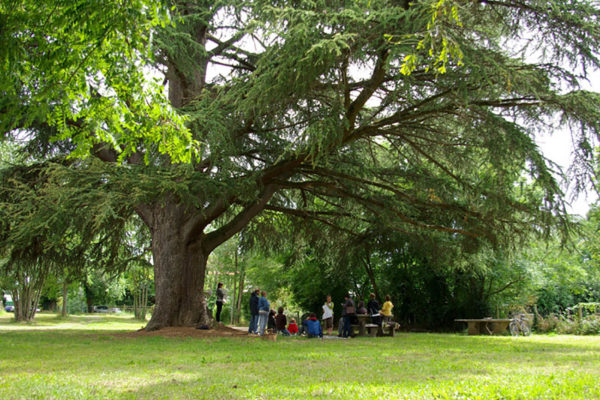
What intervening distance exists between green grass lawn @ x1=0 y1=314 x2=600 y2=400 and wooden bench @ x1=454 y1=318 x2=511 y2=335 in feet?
26.6

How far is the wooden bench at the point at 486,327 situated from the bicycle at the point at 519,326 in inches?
13.8

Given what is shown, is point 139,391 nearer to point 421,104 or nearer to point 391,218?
point 421,104

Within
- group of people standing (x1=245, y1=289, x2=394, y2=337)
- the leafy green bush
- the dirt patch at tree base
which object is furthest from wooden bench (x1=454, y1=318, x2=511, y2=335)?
the dirt patch at tree base

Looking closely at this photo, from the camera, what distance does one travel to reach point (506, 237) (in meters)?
14.3

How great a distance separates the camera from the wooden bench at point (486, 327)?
1862 centimetres

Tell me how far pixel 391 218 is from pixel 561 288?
2004 cm

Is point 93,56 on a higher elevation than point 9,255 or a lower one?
higher

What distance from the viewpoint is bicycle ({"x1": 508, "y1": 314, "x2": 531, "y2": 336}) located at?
18047 mm

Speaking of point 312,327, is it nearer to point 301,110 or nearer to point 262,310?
point 262,310

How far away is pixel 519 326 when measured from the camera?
18.2 meters

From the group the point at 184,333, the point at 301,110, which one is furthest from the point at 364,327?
the point at 301,110

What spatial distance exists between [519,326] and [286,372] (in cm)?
1379

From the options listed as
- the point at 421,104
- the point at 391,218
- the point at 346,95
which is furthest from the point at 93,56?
the point at 391,218

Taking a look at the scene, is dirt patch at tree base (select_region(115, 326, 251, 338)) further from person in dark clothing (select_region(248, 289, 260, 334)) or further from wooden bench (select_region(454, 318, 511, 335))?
wooden bench (select_region(454, 318, 511, 335))
